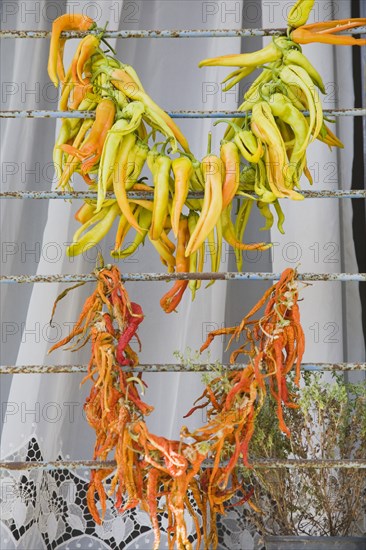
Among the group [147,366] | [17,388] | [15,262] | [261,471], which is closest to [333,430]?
A: [261,471]

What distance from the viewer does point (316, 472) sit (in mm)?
1515

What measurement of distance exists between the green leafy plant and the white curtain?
29 cm

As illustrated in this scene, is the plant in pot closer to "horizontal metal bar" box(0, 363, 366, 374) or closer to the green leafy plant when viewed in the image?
the green leafy plant

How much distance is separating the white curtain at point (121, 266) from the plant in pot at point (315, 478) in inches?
11.4

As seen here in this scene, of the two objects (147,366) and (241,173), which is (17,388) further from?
(241,173)

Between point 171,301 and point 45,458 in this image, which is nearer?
point 171,301

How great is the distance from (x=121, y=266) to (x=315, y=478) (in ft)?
2.36

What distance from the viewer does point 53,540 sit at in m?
1.81

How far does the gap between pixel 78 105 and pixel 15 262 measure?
1.56 ft

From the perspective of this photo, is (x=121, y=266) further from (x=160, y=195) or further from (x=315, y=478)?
(x=315, y=478)

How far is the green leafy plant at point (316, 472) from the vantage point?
4.97 feet

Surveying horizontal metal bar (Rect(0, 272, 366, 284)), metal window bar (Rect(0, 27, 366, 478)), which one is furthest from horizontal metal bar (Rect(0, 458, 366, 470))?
horizontal metal bar (Rect(0, 272, 366, 284))

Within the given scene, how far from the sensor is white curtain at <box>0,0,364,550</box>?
1.82 m

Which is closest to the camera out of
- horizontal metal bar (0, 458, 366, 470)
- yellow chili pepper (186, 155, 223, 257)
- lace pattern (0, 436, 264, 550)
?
horizontal metal bar (0, 458, 366, 470)
